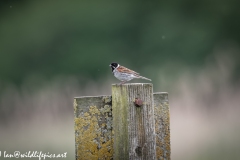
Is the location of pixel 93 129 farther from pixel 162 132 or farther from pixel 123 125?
pixel 162 132

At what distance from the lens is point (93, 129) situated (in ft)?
10.3

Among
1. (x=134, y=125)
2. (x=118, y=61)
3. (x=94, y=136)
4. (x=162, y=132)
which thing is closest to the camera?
(x=134, y=125)

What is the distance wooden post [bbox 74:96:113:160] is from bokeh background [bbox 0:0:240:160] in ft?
11.9

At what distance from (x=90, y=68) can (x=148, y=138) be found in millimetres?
10031

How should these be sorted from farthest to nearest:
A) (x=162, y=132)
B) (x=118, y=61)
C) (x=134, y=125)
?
(x=118, y=61)
(x=162, y=132)
(x=134, y=125)

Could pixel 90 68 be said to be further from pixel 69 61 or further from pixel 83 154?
pixel 83 154

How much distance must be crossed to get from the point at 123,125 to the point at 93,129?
0.77 ft

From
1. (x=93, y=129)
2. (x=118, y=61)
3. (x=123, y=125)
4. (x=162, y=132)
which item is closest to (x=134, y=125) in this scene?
(x=123, y=125)

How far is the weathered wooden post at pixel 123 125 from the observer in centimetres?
296

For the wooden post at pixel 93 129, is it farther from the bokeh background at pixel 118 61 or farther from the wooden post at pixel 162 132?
the bokeh background at pixel 118 61

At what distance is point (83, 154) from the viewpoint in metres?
3.12

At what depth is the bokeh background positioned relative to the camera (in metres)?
7.30

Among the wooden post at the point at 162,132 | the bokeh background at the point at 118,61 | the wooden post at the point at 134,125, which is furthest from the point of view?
the bokeh background at the point at 118,61

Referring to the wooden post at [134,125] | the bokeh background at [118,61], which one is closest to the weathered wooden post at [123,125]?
the wooden post at [134,125]
